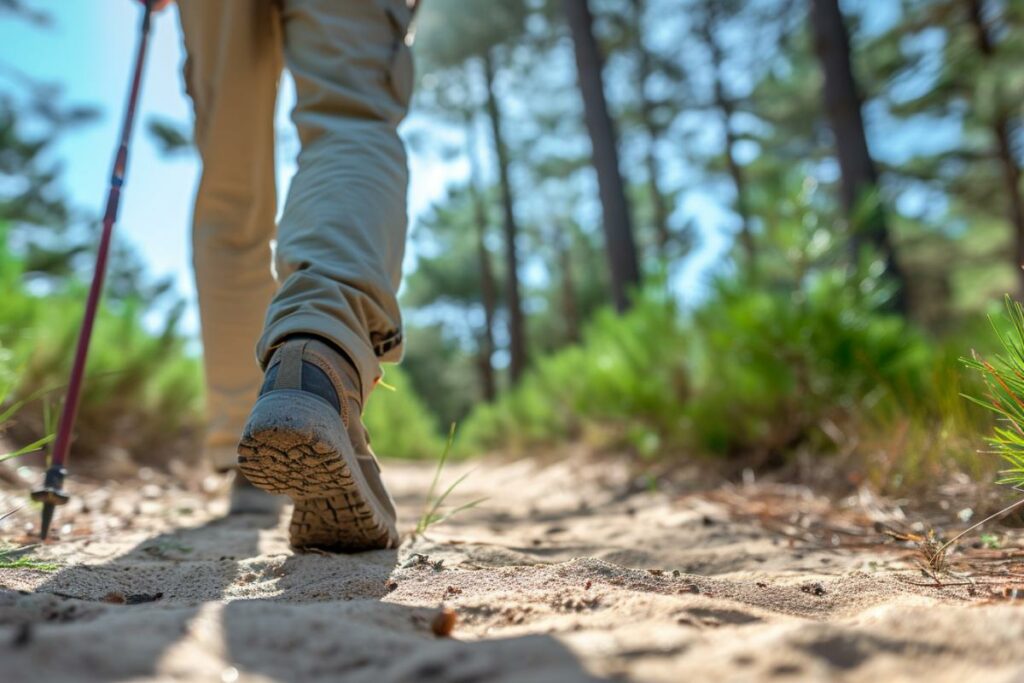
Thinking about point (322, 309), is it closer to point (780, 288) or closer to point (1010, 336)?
point (1010, 336)

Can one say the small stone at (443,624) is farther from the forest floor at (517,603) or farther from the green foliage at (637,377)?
the green foliage at (637,377)

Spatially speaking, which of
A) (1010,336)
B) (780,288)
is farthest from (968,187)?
(1010,336)

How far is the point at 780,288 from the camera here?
2.79 m

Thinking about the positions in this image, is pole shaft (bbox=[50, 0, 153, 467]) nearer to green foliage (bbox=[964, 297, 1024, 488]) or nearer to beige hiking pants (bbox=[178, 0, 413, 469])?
beige hiking pants (bbox=[178, 0, 413, 469])

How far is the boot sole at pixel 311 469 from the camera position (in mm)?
986

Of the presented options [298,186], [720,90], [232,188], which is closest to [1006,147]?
[720,90]

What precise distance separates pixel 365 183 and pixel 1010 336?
103 centimetres

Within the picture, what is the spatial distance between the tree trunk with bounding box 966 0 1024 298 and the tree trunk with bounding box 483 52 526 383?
728 centimetres

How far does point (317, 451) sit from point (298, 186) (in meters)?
0.54

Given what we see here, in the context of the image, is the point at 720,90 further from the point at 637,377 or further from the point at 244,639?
the point at 244,639

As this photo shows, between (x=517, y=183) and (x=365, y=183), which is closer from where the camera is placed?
(x=365, y=183)

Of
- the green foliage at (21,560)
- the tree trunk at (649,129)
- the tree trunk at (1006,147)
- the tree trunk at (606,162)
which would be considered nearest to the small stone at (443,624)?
the green foliage at (21,560)

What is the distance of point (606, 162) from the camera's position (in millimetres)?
6238

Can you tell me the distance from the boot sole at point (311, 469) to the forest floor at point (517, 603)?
0.05 meters
